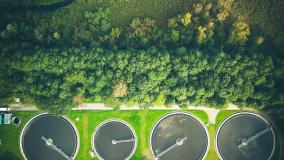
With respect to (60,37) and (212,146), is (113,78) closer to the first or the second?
(60,37)

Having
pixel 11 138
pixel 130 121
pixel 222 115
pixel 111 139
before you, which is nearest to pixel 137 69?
pixel 130 121

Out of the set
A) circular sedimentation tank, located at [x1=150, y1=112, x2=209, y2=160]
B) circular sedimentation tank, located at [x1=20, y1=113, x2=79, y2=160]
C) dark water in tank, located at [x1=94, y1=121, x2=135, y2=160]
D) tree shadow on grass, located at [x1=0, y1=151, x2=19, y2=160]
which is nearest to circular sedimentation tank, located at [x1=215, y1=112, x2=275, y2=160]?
circular sedimentation tank, located at [x1=150, y1=112, x2=209, y2=160]

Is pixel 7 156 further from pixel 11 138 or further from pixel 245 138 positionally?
pixel 245 138

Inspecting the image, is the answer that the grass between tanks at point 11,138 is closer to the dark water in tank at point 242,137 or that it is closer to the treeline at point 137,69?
the treeline at point 137,69

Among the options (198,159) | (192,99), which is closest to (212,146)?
(198,159)

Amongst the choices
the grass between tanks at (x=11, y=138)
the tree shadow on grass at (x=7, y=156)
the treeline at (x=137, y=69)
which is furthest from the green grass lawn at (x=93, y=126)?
the treeline at (x=137, y=69)

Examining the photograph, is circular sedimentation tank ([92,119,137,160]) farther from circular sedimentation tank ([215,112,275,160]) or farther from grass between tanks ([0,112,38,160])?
circular sedimentation tank ([215,112,275,160])
